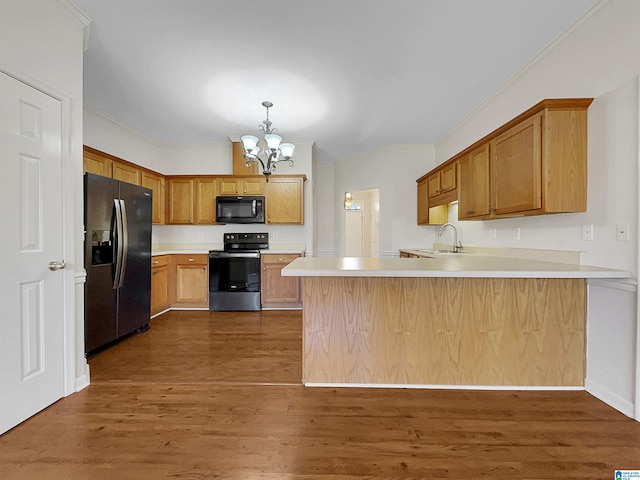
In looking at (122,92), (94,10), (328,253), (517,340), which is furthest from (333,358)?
(328,253)

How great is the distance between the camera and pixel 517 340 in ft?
6.61

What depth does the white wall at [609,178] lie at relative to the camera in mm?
1686

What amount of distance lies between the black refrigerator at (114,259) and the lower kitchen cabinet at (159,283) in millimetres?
576

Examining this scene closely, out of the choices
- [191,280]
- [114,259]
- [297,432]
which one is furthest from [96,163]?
[297,432]

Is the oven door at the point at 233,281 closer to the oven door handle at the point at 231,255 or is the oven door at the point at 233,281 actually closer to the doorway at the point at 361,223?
the oven door handle at the point at 231,255

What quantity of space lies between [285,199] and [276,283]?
4.17 feet

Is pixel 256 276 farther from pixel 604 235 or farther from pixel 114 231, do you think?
pixel 604 235

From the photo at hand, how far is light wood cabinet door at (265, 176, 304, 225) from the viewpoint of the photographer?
14.5ft

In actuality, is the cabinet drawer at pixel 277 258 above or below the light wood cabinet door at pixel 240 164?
below

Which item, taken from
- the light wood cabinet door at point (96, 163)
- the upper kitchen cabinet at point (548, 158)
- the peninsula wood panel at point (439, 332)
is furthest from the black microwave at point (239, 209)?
the upper kitchen cabinet at point (548, 158)

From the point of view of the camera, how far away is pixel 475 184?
9.52 ft

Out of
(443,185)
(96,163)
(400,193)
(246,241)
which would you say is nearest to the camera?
(96,163)

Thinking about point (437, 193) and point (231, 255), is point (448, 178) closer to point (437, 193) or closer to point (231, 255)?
point (437, 193)

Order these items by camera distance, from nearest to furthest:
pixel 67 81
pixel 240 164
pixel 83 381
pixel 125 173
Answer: pixel 67 81 → pixel 83 381 → pixel 125 173 → pixel 240 164
